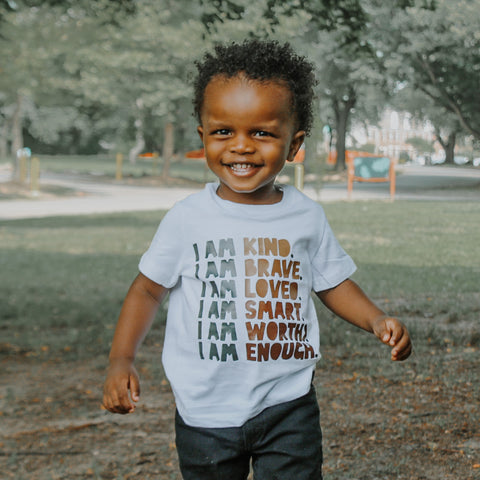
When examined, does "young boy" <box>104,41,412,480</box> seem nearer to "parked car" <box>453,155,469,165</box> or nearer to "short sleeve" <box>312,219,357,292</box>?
"short sleeve" <box>312,219,357,292</box>

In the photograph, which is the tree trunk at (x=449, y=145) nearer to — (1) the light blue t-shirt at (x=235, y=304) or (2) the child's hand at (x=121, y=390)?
(1) the light blue t-shirt at (x=235, y=304)

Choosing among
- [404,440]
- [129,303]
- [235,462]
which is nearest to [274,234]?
[129,303]

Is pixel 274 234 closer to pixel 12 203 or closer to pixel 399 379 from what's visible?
pixel 399 379

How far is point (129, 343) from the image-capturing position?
6.83 feet

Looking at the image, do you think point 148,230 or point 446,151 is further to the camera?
point 446,151

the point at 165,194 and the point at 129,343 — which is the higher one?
the point at 129,343

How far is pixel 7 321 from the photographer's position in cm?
671

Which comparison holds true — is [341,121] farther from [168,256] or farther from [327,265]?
[168,256]

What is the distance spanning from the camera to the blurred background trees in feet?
27.7

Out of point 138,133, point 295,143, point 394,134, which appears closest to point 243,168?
point 295,143

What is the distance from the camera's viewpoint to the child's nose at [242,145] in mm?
2008

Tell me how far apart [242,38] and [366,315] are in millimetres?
8351

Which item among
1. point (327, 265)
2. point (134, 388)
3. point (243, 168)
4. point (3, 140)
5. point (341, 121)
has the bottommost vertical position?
point (134, 388)

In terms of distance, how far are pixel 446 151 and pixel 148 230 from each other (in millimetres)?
12796
